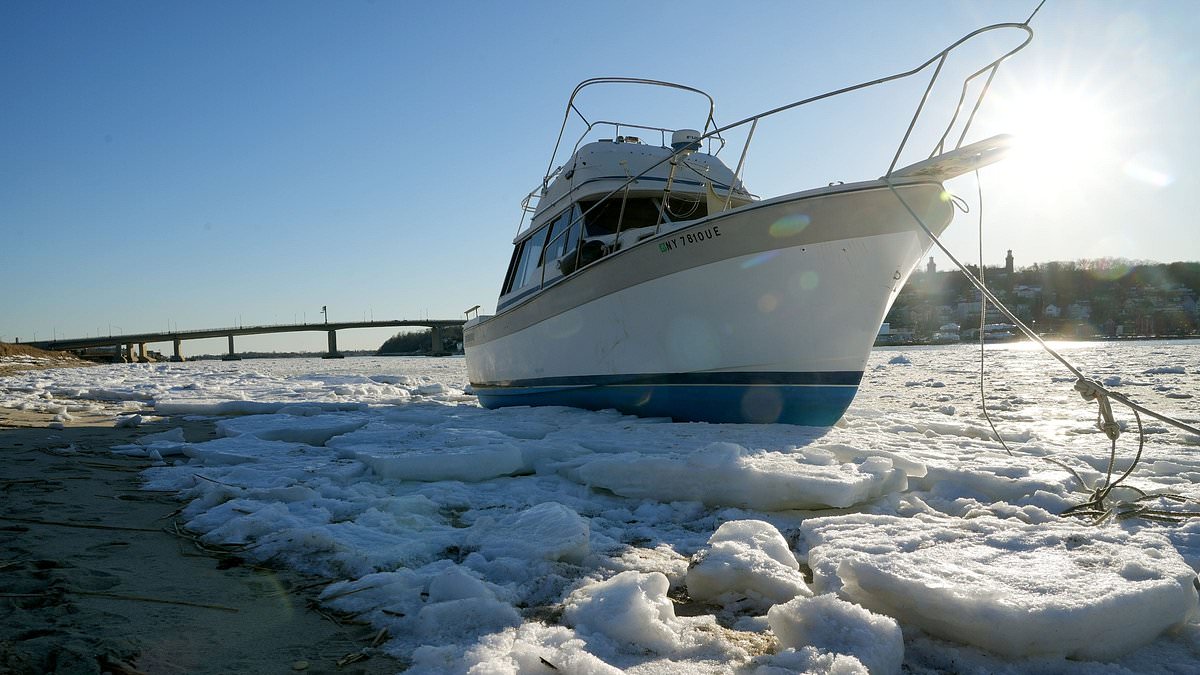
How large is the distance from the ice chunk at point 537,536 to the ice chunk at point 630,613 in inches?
13.2

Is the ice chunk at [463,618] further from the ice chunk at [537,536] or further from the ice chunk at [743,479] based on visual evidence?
the ice chunk at [743,479]

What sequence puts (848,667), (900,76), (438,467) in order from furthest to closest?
(900,76), (438,467), (848,667)

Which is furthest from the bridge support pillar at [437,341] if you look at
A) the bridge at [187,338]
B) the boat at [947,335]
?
the boat at [947,335]

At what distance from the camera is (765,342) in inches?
232

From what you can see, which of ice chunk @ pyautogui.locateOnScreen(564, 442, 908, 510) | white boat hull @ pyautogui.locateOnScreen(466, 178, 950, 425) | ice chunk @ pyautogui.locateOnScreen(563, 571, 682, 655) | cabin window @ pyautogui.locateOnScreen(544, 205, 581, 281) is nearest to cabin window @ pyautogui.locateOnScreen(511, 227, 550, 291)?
cabin window @ pyautogui.locateOnScreen(544, 205, 581, 281)

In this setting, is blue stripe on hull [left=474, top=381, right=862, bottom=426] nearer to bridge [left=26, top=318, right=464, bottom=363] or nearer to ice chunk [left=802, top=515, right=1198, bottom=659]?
ice chunk [left=802, top=515, right=1198, bottom=659]

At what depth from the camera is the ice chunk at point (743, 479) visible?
3068 mm

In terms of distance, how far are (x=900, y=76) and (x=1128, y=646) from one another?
13.9 feet

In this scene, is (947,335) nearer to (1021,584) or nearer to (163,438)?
(163,438)

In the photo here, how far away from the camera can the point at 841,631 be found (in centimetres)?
160

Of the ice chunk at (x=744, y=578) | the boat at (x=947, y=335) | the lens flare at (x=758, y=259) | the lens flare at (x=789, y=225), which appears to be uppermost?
the lens flare at (x=789, y=225)

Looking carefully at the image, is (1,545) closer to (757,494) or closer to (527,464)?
(527,464)

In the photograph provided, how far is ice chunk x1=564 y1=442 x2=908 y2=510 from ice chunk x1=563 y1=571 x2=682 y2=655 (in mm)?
1348

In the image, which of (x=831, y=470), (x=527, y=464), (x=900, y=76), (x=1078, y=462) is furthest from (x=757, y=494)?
(x=900, y=76)
